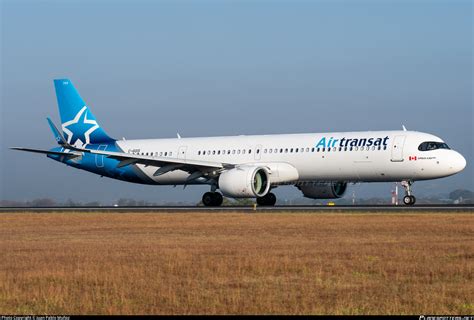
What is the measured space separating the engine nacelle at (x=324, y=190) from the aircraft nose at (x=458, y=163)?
8915 mm

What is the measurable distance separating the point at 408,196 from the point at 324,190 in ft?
21.3

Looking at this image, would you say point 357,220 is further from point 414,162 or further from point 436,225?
point 414,162

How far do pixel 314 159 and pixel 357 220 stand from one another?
1361cm

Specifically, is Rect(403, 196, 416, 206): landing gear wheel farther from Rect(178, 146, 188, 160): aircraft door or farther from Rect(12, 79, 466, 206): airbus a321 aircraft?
Rect(178, 146, 188, 160): aircraft door

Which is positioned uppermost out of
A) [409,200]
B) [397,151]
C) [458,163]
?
[397,151]

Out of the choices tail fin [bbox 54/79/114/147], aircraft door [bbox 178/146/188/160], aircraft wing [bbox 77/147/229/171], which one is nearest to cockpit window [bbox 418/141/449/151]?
aircraft wing [bbox 77/147/229/171]

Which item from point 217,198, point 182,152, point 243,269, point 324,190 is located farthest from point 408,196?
point 243,269

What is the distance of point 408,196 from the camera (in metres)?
50.0

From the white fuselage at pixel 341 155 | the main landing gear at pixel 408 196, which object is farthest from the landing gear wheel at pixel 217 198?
the main landing gear at pixel 408 196

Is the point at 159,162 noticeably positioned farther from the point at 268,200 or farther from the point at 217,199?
the point at 268,200

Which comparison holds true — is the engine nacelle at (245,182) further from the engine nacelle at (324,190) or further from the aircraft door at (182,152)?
the aircraft door at (182,152)

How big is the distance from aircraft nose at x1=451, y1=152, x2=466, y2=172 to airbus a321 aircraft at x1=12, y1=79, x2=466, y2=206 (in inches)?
2.0

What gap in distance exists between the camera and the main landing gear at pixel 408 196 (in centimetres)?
4950

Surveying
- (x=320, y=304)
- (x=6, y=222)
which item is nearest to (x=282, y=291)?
(x=320, y=304)
